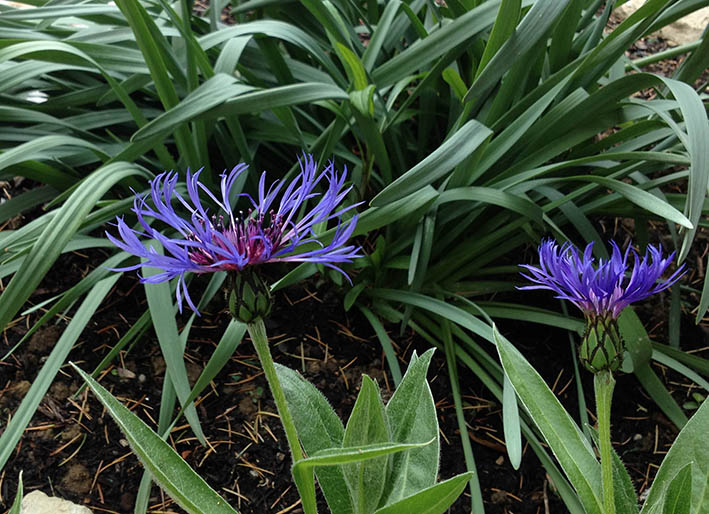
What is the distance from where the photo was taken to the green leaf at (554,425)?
1030mm

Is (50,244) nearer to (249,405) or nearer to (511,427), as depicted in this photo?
(249,405)

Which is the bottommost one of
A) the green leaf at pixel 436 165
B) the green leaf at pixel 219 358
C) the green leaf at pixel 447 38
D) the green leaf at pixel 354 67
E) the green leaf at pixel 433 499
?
the green leaf at pixel 219 358

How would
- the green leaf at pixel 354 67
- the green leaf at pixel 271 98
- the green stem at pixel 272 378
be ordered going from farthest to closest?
the green leaf at pixel 354 67
the green leaf at pixel 271 98
the green stem at pixel 272 378

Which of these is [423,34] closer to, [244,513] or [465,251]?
[465,251]

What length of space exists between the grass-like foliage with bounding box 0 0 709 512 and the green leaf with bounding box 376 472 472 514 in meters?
0.40

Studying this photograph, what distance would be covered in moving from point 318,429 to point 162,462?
9.5 inches

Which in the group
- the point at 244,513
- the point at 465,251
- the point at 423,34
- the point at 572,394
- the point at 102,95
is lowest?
the point at 244,513

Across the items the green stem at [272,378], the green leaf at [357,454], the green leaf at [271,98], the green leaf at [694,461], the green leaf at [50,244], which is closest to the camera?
the green leaf at [357,454]

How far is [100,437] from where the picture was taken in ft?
5.17

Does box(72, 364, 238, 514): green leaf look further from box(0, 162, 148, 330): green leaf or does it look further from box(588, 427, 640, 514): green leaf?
box(588, 427, 640, 514): green leaf

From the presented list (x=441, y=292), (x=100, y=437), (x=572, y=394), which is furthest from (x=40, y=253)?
(x=572, y=394)

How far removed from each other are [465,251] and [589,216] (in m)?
0.52

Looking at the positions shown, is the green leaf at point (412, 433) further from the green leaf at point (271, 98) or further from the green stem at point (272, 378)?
the green leaf at point (271, 98)

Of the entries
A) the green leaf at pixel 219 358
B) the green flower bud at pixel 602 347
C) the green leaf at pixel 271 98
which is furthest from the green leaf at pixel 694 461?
the green leaf at pixel 271 98
